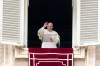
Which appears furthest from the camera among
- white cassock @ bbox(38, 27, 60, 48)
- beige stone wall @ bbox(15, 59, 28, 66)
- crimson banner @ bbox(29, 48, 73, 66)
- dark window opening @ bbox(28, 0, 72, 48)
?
dark window opening @ bbox(28, 0, 72, 48)

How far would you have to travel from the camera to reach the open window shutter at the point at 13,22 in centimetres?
1264

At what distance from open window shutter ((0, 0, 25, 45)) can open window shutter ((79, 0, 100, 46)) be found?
1.13 m

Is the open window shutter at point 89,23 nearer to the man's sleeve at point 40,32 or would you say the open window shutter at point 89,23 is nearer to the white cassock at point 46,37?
the white cassock at point 46,37

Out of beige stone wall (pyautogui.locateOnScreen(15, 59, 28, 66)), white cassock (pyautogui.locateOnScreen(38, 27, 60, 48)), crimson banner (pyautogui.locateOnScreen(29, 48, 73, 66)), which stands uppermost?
white cassock (pyautogui.locateOnScreen(38, 27, 60, 48))

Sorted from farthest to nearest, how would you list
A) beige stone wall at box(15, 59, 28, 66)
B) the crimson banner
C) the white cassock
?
1. the white cassock
2. beige stone wall at box(15, 59, 28, 66)
3. the crimson banner

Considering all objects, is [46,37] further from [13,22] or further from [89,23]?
[89,23]

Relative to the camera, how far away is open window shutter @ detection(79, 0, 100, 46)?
1263 cm

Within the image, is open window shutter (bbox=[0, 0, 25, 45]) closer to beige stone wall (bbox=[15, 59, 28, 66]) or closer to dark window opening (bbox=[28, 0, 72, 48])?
beige stone wall (bbox=[15, 59, 28, 66])

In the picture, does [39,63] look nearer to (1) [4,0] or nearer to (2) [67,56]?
(2) [67,56]

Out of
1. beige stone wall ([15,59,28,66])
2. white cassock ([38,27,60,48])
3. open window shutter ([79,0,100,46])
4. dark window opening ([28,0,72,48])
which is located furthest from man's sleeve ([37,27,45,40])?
open window shutter ([79,0,100,46])

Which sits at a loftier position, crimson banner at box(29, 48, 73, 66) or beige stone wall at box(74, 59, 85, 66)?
crimson banner at box(29, 48, 73, 66)

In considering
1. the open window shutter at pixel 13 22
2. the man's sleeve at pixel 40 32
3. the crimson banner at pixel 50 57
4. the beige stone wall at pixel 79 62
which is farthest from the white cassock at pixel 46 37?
the beige stone wall at pixel 79 62

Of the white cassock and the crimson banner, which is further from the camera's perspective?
the white cassock

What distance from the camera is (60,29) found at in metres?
15.1
